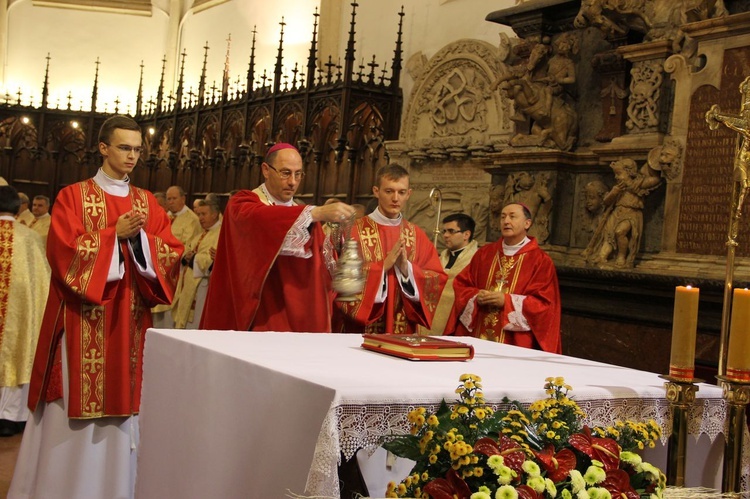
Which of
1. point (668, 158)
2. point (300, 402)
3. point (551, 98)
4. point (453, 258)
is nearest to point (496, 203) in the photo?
point (551, 98)

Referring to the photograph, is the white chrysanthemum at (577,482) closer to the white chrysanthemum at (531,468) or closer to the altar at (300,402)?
the white chrysanthemum at (531,468)

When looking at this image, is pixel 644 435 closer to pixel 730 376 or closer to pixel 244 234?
pixel 730 376

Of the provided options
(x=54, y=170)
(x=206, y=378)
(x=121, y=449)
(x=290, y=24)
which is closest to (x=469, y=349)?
(x=206, y=378)

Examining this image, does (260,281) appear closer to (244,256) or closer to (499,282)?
(244,256)

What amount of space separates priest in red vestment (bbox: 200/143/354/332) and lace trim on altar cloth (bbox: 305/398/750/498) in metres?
2.04

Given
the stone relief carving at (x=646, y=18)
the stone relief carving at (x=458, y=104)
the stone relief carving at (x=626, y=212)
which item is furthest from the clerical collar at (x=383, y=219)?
the stone relief carving at (x=458, y=104)

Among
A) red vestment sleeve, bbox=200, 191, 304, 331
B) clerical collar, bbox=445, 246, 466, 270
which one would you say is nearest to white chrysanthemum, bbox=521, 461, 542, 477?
red vestment sleeve, bbox=200, 191, 304, 331

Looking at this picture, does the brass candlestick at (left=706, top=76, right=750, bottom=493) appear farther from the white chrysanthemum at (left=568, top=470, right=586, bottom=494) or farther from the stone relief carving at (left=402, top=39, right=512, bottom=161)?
the stone relief carving at (left=402, top=39, right=512, bottom=161)

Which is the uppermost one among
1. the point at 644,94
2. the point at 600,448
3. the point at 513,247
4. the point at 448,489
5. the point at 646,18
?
the point at 646,18

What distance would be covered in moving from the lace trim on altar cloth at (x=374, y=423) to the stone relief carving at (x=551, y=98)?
5090 mm

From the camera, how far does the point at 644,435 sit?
94.7 inches

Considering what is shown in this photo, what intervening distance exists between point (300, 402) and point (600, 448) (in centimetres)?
84

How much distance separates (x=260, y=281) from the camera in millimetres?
4621

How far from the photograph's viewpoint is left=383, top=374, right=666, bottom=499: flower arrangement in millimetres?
2098
